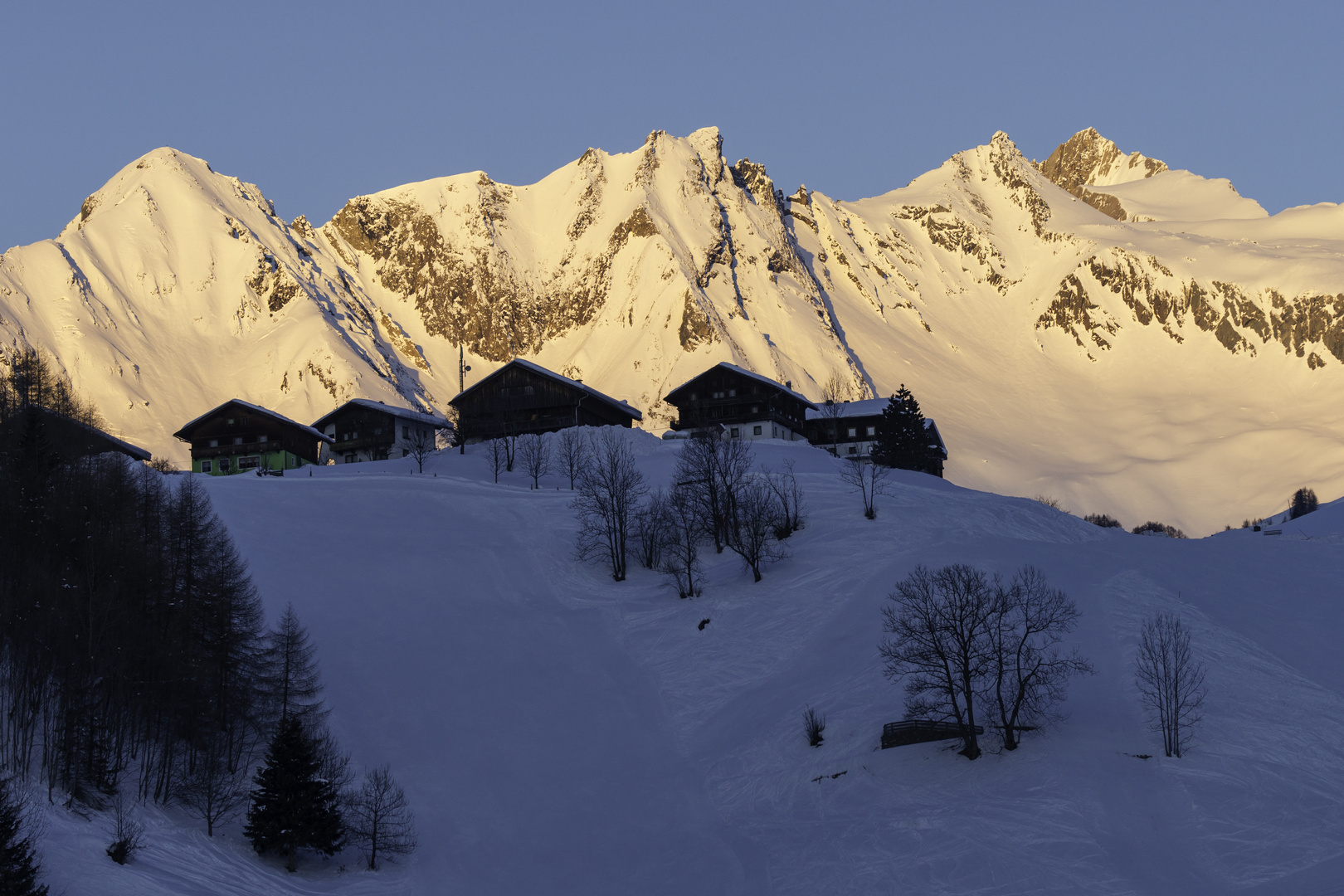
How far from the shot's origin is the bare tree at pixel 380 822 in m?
47.9

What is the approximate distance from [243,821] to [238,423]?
73109 millimetres

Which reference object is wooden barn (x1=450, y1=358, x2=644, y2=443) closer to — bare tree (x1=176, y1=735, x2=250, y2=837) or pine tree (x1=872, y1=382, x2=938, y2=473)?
pine tree (x1=872, y1=382, x2=938, y2=473)

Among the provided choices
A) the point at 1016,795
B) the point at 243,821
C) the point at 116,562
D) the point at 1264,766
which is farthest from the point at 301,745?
the point at 1264,766

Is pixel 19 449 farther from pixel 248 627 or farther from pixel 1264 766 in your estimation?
pixel 1264 766

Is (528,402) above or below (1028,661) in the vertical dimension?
above

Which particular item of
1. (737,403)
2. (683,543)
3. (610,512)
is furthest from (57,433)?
(737,403)

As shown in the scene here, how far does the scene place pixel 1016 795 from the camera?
47.7 m

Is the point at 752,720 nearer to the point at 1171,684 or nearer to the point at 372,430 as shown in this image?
the point at 1171,684

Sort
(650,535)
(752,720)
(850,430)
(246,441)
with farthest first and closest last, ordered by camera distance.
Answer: (850,430)
(246,441)
(650,535)
(752,720)

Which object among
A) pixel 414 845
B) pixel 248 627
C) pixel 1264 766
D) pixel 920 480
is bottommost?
pixel 414 845

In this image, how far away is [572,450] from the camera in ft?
345

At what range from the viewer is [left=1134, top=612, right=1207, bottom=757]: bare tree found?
49719 mm

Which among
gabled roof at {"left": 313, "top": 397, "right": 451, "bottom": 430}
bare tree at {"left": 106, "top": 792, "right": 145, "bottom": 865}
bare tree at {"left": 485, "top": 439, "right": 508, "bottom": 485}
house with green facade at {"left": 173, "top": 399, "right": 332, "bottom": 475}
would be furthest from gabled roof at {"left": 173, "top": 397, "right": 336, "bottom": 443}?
bare tree at {"left": 106, "top": 792, "right": 145, "bottom": 865}

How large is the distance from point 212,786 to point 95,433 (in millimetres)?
52007
